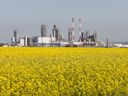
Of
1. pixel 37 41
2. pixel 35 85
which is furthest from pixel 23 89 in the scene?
pixel 37 41

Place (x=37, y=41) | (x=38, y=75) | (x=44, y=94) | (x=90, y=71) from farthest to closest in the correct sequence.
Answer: (x=37, y=41) < (x=90, y=71) < (x=38, y=75) < (x=44, y=94)

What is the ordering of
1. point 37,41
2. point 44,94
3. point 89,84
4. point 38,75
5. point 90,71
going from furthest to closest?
point 37,41, point 90,71, point 38,75, point 89,84, point 44,94

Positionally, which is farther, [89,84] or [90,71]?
[90,71]

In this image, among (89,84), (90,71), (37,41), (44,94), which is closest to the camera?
(44,94)

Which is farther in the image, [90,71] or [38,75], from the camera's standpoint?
[90,71]

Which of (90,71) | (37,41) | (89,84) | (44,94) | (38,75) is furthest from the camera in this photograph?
(37,41)

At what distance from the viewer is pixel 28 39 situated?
172 metres

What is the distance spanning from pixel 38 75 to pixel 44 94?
250 cm

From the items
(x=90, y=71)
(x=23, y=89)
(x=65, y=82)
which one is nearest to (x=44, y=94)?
(x=23, y=89)

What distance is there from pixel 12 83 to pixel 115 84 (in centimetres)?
305

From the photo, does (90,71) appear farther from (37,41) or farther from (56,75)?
(37,41)

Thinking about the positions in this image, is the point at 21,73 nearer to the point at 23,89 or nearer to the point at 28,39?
the point at 23,89

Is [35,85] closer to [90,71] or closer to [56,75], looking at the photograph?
[56,75]

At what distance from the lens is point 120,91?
1276cm
